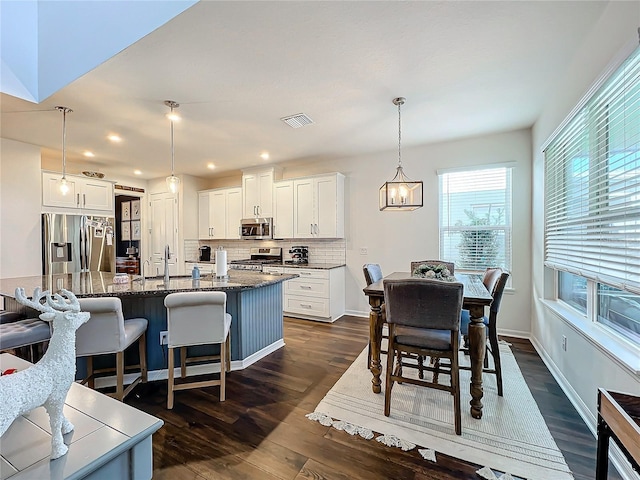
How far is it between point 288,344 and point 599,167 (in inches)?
131

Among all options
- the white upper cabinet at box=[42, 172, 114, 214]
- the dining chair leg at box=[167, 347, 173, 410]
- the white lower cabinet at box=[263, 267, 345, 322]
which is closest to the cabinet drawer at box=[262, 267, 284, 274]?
the white lower cabinet at box=[263, 267, 345, 322]

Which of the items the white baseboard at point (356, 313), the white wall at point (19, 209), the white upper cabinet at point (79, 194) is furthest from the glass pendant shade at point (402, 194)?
Result: the white wall at point (19, 209)

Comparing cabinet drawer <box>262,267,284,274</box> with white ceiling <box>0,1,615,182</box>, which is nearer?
white ceiling <box>0,1,615,182</box>

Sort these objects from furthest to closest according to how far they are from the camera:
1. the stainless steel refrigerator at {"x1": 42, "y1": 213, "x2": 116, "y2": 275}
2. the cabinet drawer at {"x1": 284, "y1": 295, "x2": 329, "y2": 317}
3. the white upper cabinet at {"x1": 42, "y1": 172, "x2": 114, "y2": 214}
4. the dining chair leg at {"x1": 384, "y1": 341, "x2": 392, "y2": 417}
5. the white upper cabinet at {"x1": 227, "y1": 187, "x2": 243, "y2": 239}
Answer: the white upper cabinet at {"x1": 227, "y1": 187, "x2": 243, "y2": 239} → the cabinet drawer at {"x1": 284, "y1": 295, "x2": 329, "y2": 317} → the white upper cabinet at {"x1": 42, "y1": 172, "x2": 114, "y2": 214} → the stainless steel refrigerator at {"x1": 42, "y1": 213, "x2": 116, "y2": 275} → the dining chair leg at {"x1": 384, "y1": 341, "x2": 392, "y2": 417}

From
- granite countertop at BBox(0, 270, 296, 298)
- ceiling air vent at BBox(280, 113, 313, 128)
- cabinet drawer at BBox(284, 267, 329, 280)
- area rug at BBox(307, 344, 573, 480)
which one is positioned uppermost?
ceiling air vent at BBox(280, 113, 313, 128)

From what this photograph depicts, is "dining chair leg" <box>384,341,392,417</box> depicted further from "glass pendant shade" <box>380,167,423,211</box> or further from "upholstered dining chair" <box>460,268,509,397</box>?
"glass pendant shade" <box>380,167,423,211</box>

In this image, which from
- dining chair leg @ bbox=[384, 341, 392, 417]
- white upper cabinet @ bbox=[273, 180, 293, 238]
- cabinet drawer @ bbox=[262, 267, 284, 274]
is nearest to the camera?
dining chair leg @ bbox=[384, 341, 392, 417]

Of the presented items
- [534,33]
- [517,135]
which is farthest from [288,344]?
[517,135]

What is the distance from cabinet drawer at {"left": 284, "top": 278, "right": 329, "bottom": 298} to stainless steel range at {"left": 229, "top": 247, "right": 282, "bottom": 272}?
0.76 metres

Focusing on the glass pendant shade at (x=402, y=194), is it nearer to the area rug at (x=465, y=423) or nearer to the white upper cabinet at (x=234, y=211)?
the area rug at (x=465, y=423)

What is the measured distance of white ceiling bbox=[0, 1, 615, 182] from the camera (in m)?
1.81

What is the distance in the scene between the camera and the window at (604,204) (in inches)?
62.8

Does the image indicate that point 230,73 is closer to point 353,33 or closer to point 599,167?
point 353,33

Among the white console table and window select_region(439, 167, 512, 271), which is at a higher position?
window select_region(439, 167, 512, 271)
